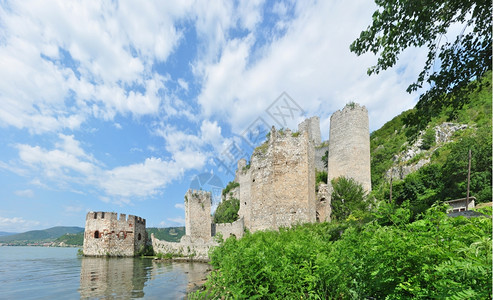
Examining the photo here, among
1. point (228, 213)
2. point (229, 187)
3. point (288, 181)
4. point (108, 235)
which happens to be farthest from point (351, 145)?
point (229, 187)

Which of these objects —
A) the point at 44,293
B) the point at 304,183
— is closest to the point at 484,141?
the point at 304,183

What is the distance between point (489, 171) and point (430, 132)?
1620 centimetres

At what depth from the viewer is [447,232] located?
2742mm

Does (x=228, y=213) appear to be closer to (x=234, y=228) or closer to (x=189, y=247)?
(x=189, y=247)

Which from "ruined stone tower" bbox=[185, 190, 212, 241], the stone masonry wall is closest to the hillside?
the stone masonry wall

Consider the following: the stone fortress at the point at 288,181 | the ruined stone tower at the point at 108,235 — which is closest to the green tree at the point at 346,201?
the stone fortress at the point at 288,181

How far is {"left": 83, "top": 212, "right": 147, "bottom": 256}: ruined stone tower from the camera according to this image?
32031mm

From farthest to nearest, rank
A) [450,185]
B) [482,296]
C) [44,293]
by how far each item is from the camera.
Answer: [450,185] < [44,293] < [482,296]

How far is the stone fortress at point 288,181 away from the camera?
17203 mm

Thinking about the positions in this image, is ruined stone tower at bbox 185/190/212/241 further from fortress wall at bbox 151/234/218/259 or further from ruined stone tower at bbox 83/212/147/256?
ruined stone tower at bbox 83/212/147/256

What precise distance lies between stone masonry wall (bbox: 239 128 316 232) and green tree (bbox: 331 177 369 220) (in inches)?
277

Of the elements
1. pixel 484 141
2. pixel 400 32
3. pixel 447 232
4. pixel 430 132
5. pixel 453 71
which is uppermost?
pixel 430 132

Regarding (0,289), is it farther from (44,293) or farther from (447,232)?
(447,232)

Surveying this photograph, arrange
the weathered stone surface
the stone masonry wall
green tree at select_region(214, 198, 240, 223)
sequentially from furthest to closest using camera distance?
green tree at select_region(214, 198, 240, 223)
the weathered stone surface
the stone masonry wall
